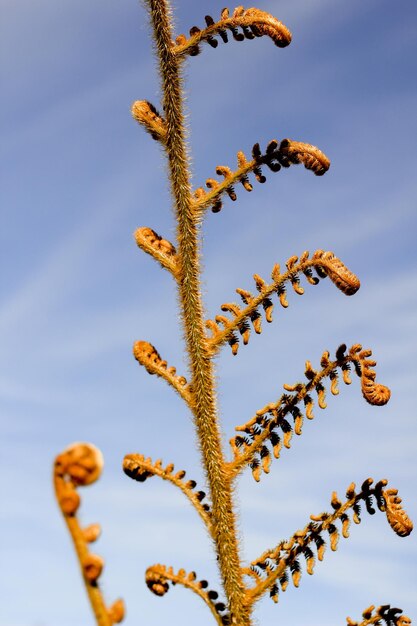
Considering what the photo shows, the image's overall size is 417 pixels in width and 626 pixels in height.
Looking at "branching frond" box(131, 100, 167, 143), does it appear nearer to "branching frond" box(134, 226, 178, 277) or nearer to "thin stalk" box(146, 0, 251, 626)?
"thin stalk" box(146, 0, 251, 626)

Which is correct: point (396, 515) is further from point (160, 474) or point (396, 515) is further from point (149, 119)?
point (149, 119)

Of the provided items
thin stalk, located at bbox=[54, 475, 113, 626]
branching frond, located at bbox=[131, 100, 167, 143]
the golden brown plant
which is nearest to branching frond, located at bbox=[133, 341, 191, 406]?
the golden brown plant

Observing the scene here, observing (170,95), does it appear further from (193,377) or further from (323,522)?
(323,522)

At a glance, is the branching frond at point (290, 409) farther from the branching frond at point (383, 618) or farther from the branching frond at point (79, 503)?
the branching frond at point (79, 503)

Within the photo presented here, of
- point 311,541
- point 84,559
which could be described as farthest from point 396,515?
point 84,559

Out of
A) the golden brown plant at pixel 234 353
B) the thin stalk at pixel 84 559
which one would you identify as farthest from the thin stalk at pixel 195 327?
the thin stalk at pixel 84 559
